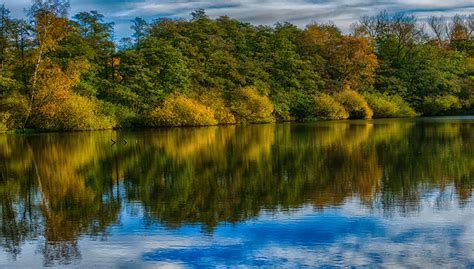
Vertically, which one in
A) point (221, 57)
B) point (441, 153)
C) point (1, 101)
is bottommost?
point (441, 153)

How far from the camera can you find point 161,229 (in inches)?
384

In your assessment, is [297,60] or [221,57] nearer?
[221,57]

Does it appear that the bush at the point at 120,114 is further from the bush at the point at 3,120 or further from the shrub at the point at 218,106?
the bush at the point at 3,120

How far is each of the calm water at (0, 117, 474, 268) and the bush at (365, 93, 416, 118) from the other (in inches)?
1972

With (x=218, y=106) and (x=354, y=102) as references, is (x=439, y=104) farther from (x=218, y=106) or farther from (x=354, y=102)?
(x=218, y=106)

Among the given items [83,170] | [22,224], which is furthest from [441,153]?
[22,224]

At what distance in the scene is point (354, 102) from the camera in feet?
214

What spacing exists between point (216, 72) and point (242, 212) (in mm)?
52033

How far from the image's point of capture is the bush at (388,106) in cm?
6988

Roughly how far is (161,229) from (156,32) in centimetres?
5341

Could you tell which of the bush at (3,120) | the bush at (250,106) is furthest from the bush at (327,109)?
the bush at (3,120)

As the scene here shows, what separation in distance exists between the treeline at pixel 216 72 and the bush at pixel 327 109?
124mm

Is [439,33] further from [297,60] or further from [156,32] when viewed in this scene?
[156,32]

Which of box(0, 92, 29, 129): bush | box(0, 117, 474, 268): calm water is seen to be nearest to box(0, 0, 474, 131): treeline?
box(0, 92, 29, 129): bush
